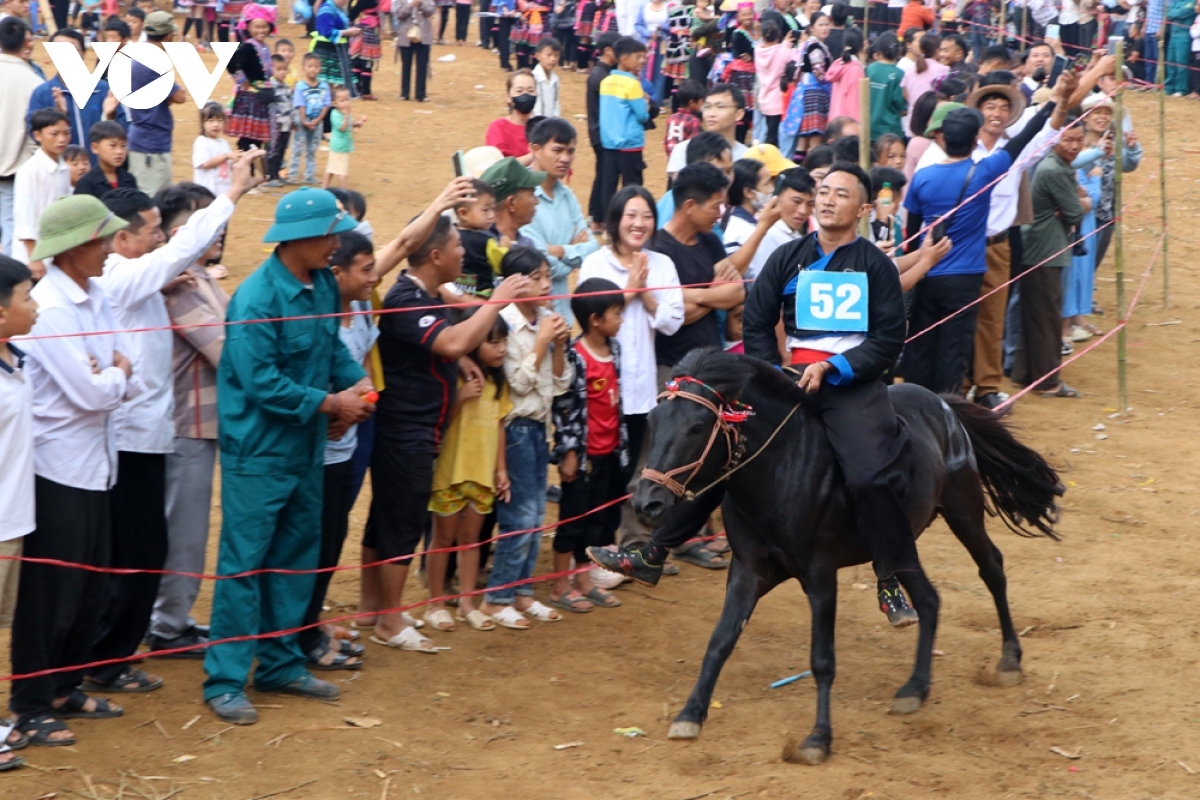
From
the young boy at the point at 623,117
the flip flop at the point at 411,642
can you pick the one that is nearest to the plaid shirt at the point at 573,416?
the flip flop at the point at 411,642

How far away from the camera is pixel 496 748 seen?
5742mm

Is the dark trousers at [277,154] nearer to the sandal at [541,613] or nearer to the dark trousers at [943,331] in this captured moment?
the dark trousers at [943,331]

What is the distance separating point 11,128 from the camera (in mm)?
10656

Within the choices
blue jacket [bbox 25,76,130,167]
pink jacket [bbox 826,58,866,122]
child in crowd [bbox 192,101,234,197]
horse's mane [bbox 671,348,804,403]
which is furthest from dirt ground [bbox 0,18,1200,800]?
pink jacket [bbox 826,58,866,122]

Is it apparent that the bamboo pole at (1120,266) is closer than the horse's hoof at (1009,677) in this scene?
No

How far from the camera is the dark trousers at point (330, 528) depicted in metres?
6.20

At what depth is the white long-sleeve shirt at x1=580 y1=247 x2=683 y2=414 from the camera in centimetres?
745

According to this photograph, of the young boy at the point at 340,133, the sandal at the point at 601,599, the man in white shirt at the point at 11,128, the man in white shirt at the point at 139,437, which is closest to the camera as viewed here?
the man in white shirt at the point at 139,437

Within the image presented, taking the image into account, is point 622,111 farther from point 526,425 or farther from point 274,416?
point 274,416

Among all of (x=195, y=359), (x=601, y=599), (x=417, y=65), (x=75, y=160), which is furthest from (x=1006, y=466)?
(x=417, y=65)

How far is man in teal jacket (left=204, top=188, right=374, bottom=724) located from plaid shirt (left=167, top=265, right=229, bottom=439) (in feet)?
1.08

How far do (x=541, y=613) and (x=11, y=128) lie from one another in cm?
655

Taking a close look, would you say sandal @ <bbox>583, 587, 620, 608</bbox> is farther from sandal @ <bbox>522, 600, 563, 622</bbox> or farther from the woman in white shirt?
the woman in white shirt

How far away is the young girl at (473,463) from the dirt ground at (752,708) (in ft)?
1.56
